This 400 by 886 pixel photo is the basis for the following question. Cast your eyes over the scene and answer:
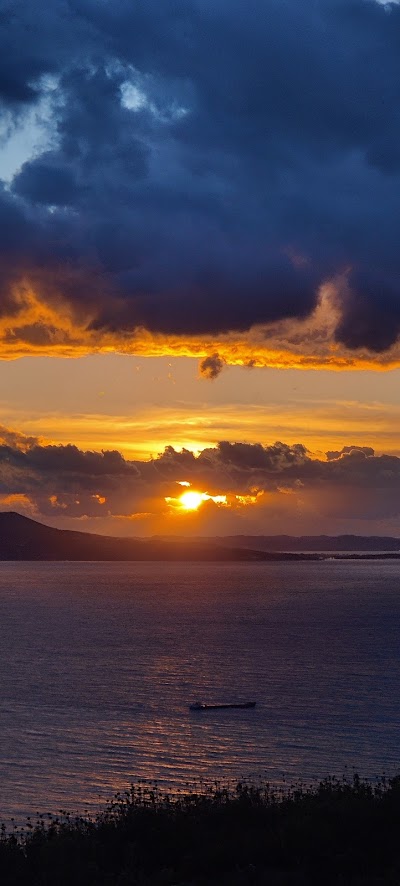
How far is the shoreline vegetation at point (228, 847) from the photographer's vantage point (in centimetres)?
2853

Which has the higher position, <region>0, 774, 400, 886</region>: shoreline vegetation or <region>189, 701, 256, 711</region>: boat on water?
<region>0, 774, 400, 886</region>: shoreline vegetation

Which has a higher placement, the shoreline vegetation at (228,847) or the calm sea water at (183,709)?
the shoreline vegetation at (228,847)

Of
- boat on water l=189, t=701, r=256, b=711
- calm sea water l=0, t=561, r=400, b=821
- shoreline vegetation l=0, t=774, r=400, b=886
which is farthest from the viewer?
boat on water l=189, t=701, r=256, b=711

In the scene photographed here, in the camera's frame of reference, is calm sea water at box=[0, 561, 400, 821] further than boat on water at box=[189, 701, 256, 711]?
No

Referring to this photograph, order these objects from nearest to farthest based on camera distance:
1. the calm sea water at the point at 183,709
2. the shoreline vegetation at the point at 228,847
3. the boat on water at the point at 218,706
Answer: the shoreline vegetation at the point at 228,847 → the calm sea water at the point at 183,709 → the boat on water at the point at 218,706

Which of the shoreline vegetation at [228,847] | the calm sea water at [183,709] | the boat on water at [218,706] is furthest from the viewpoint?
the boat on water at [218,706]

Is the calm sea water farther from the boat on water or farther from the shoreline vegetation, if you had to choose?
the shoreline vegetation

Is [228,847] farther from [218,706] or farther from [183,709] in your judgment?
[183,709]

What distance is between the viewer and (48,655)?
391 ft

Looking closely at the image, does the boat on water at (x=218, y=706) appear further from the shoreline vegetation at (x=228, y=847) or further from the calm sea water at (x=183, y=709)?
the shoreline vegetation at (x=228, y=847)

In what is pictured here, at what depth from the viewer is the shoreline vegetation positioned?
28531mm

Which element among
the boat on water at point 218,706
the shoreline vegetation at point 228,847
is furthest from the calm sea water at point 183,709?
the shoreline vegetation at point 228,847

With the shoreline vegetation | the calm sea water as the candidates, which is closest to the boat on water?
the calm sea water

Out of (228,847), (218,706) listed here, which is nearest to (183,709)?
(218,706)
